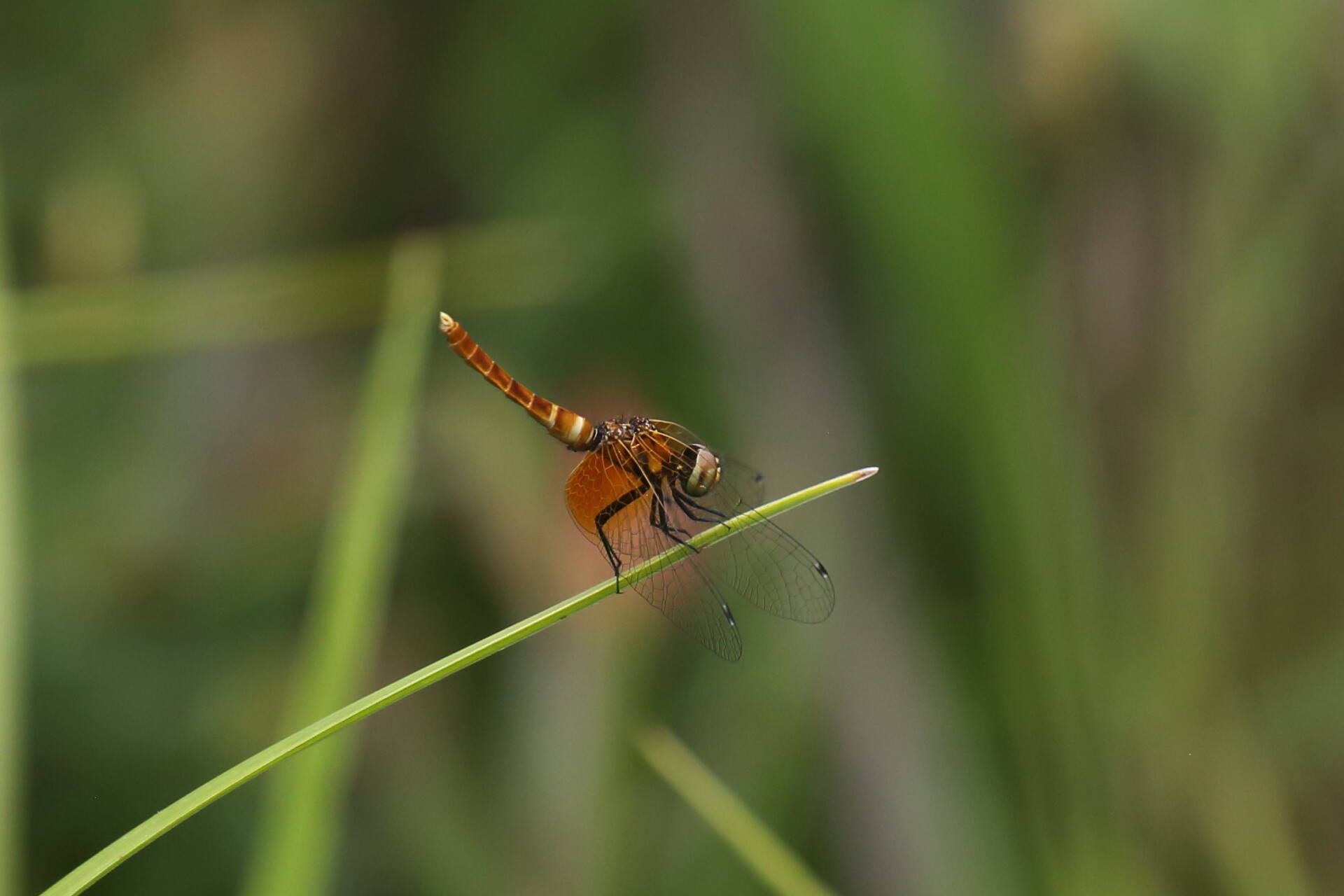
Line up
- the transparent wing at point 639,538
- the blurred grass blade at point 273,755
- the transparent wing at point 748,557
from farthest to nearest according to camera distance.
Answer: the transparent wing at point 748,557
the transparent wing at point 639,538
the blurred grass blade at point 273,755

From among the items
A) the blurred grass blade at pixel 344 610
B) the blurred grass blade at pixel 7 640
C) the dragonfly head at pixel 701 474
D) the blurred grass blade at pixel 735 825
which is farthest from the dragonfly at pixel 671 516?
the blurred grass blade at pixel 7 640

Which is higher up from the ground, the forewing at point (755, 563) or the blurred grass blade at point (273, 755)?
the blurred grass blade at point (273, 755)

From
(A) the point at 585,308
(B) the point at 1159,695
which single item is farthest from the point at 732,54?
(B) the point at 1159,695

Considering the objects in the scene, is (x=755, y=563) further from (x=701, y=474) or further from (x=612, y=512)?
(x=612, y=512)

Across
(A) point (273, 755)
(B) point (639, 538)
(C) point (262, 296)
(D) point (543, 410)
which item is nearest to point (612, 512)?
(B) point (639, 538)

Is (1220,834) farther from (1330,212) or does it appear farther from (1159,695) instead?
(1330,212)

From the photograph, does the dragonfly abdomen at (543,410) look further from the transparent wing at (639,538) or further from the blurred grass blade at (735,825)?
the blurred grass blade at (735,825)

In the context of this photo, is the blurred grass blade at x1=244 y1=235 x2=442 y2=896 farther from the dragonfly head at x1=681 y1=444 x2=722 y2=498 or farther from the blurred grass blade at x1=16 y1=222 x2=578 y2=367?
the blurred grass blade at x1=16 y1=222 x2=578 y2=367
